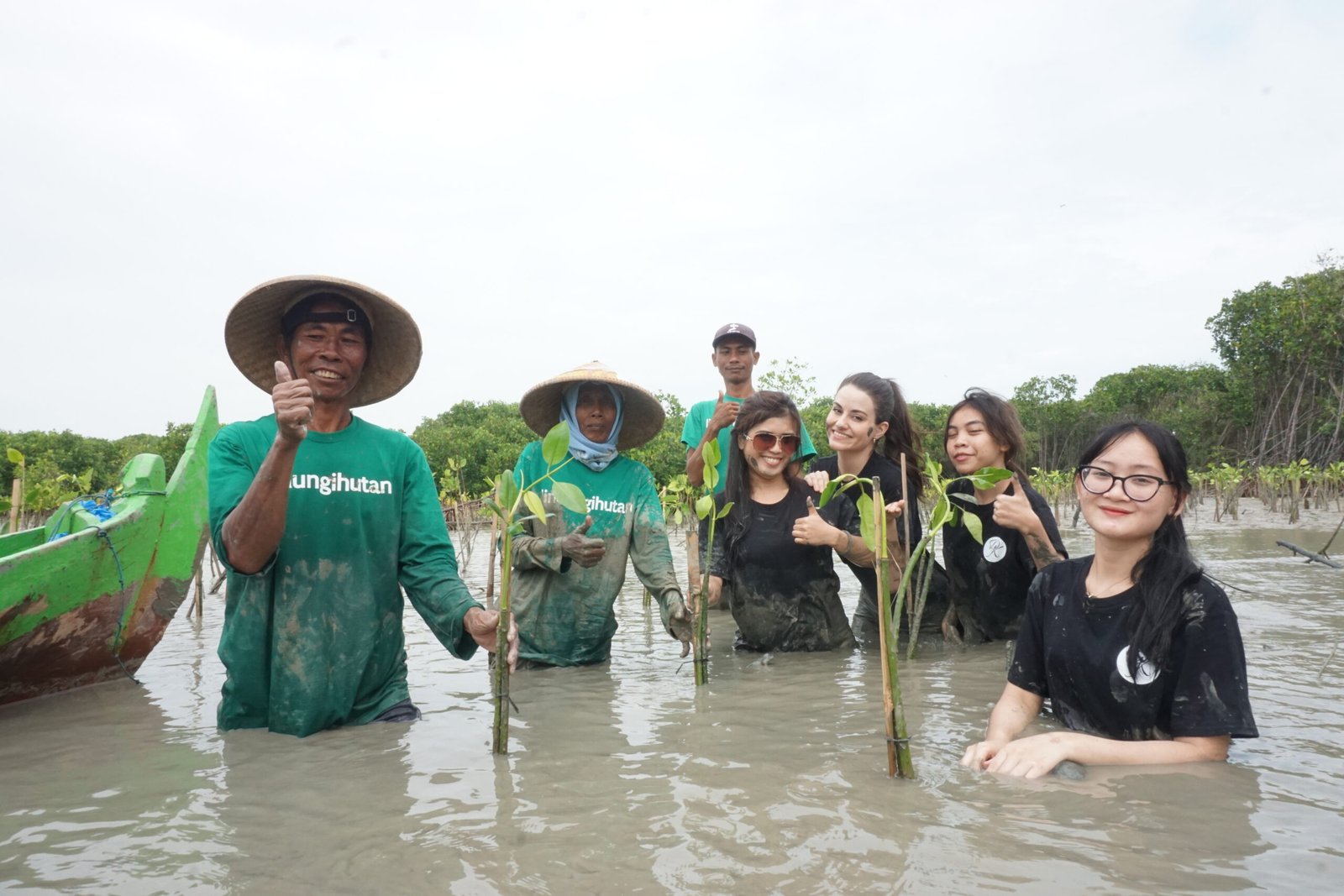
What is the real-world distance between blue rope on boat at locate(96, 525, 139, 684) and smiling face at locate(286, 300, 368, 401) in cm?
167

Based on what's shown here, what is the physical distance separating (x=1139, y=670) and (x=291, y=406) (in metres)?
2.49

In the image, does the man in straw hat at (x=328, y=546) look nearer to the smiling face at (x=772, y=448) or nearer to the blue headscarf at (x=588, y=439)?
the blue headscarf at (x=588, y=439)

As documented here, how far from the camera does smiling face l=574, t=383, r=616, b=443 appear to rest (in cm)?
412

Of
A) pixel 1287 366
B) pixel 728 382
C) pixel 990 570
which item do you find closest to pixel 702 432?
pixel 728 382

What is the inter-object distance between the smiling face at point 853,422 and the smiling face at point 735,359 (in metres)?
0.96

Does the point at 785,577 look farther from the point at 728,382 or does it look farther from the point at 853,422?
the point at 728,382

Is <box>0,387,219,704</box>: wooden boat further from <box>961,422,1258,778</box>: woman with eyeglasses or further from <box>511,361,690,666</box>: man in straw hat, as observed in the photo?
<box>961,422,1258,778</box>: woman with eyeglasses

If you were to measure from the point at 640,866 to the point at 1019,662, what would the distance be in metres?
1.40

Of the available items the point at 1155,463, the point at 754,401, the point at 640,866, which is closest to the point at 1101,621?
the point at 1155,463

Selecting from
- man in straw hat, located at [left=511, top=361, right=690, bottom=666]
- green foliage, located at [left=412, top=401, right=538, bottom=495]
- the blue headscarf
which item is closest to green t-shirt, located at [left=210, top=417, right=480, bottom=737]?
man in straw hat, located at [left=511, top=361, right=690, bottom=666]

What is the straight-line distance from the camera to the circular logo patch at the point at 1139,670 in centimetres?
247

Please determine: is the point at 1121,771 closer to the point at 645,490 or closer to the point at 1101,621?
the point at 1101,621

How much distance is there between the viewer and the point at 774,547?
4305 mm

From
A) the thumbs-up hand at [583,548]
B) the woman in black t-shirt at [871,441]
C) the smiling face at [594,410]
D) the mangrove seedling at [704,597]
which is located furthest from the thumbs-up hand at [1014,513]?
the smiling face at [594,410]
